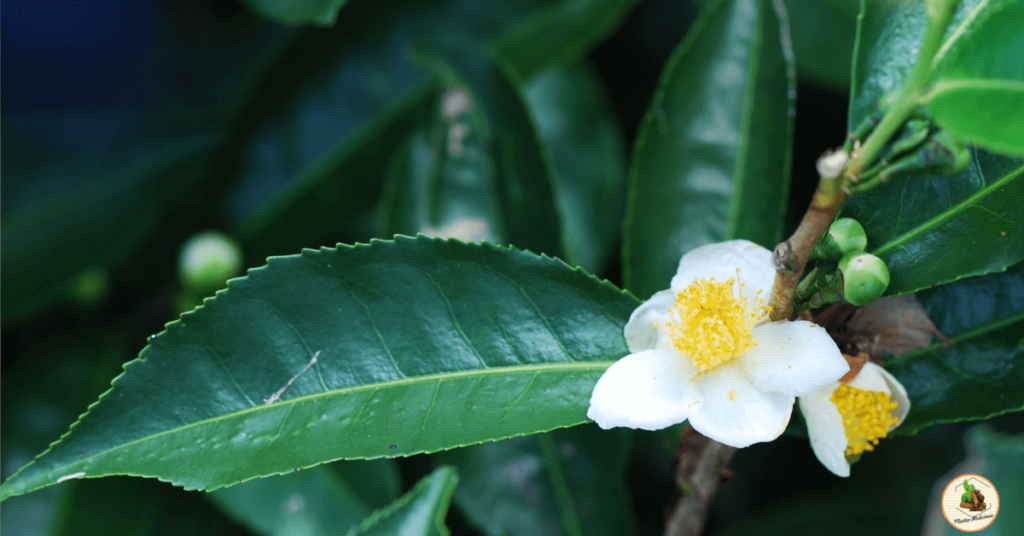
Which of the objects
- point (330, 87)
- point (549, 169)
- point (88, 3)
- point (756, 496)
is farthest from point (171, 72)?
point (756, 496)

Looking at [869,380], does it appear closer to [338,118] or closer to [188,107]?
[338,118]

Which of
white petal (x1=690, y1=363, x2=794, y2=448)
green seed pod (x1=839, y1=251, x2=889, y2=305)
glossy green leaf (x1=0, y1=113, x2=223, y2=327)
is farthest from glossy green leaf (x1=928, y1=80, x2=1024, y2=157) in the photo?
glossy green leaf (x1=0, y1=113, x2=223, y2=327)

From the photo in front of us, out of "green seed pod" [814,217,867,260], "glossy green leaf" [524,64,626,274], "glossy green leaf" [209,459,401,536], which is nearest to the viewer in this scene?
"green seed pod" [814,217,867,260]

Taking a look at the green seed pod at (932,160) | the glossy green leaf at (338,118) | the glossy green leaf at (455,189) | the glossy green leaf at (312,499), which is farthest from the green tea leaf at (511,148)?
the green seed pod at (932,160)

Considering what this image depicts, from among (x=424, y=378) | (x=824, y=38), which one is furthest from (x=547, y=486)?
(x=824, y=38)

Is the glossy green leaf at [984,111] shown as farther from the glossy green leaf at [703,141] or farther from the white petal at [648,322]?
the glossy green leaf at [703,141]

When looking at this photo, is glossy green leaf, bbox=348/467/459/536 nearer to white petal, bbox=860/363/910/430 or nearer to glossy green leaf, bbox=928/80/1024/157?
white petal, bbox=860/363/910/430

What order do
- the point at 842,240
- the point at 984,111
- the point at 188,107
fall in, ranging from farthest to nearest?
1. the point at 188,107
2. the point at 842,240
3. the point at 984,111
